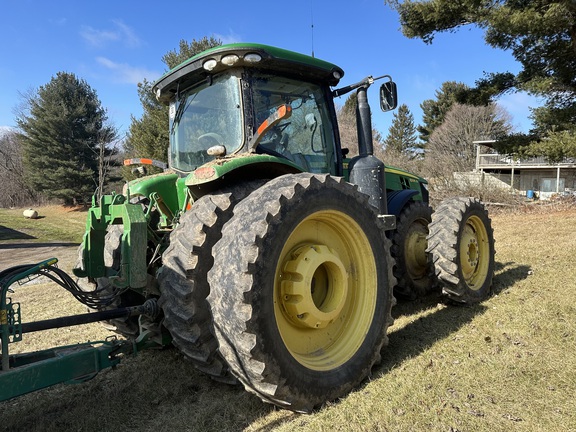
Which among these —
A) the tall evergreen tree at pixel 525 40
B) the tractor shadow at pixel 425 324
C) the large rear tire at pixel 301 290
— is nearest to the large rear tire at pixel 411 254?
the tractor shadow at pixel 425 324

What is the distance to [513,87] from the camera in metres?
13.0

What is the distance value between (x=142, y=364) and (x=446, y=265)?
301 cm

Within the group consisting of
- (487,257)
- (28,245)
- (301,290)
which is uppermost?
(301,290)

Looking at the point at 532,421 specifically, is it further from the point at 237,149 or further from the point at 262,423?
the point at 237,149

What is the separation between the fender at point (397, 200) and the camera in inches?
184

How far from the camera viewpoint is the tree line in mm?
11266

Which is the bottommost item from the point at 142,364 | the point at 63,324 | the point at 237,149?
the point at 142,364

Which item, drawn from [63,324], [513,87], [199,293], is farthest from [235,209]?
[513,87]

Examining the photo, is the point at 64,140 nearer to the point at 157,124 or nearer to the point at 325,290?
the point at 157,124

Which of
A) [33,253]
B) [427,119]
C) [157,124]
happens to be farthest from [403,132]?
[33,253]

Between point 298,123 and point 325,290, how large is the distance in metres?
1.58

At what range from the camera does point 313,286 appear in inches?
117

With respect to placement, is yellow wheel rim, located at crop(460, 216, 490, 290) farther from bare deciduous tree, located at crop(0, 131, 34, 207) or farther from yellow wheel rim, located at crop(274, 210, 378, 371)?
bare deciduous tree, located at crop(0, 131, 34, 207)

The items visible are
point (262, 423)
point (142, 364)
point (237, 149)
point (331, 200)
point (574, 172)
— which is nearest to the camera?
point (262, 423)
